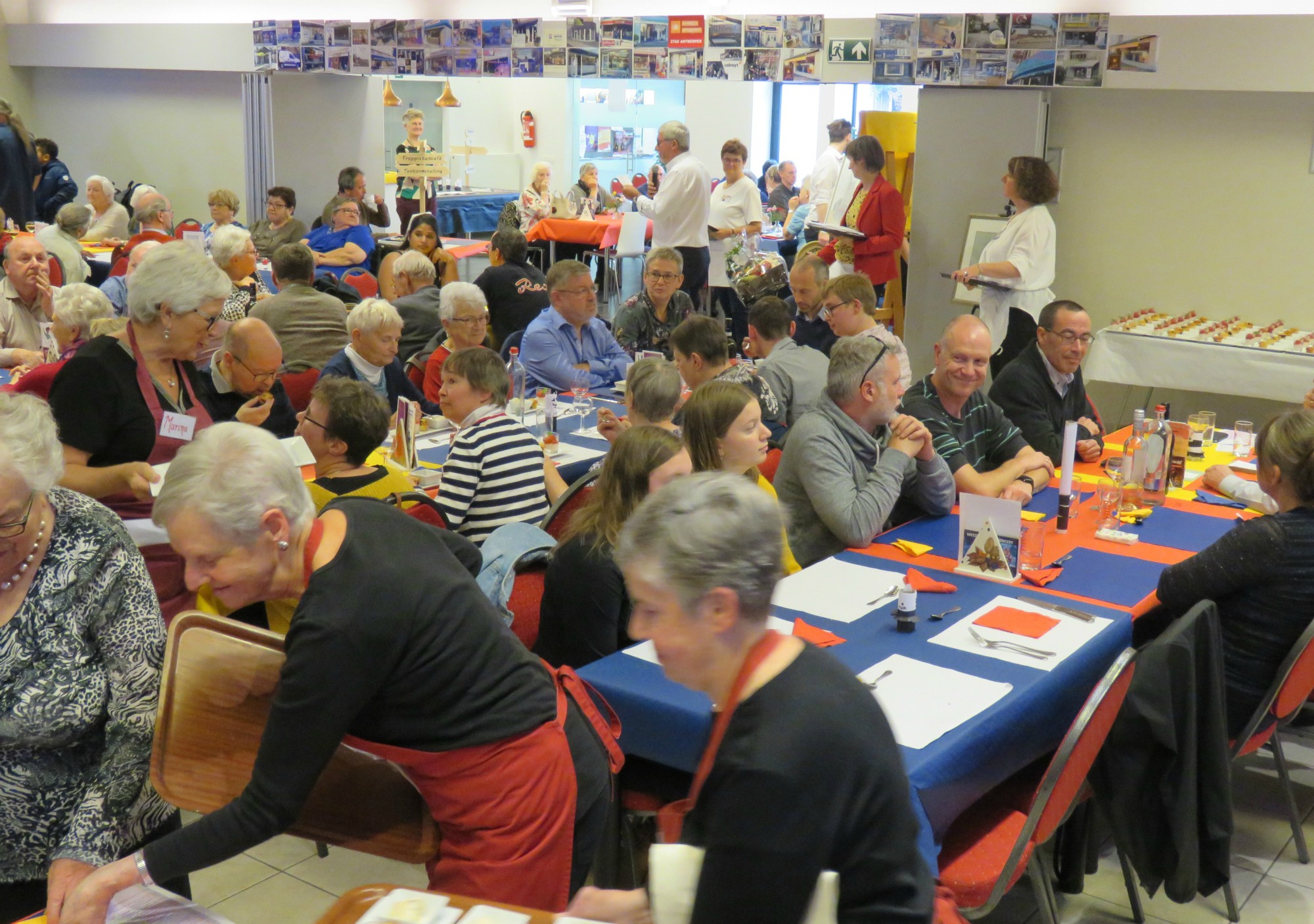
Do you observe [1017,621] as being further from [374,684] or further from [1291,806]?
[374,684]

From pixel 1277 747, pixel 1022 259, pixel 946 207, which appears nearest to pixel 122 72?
pixel 946 207

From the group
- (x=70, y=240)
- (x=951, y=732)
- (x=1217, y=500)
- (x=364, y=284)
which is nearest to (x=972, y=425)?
(x=1217, y=500)

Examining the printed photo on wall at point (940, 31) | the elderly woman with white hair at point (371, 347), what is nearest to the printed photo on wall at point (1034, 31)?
the printed photo on wall at point (940, 31)

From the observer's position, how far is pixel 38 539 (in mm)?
1899

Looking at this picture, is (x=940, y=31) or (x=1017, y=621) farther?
(x=940, y=31)

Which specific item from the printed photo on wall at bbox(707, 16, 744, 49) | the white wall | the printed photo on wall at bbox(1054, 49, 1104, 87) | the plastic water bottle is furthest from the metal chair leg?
the white wall

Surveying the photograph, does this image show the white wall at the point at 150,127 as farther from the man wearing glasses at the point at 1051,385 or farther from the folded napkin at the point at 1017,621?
the folded napkin at the point at 1017,621

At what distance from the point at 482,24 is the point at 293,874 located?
7.27 metres

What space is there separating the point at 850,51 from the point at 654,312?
100 inches

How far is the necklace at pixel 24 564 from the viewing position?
6.20 ft

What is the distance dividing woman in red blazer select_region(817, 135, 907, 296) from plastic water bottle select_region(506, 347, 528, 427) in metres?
3.02

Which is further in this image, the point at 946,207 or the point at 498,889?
the point at 946,207

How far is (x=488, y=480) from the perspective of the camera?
11.7 feet

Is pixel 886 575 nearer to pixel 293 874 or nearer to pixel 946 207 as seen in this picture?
pixel 293 874
